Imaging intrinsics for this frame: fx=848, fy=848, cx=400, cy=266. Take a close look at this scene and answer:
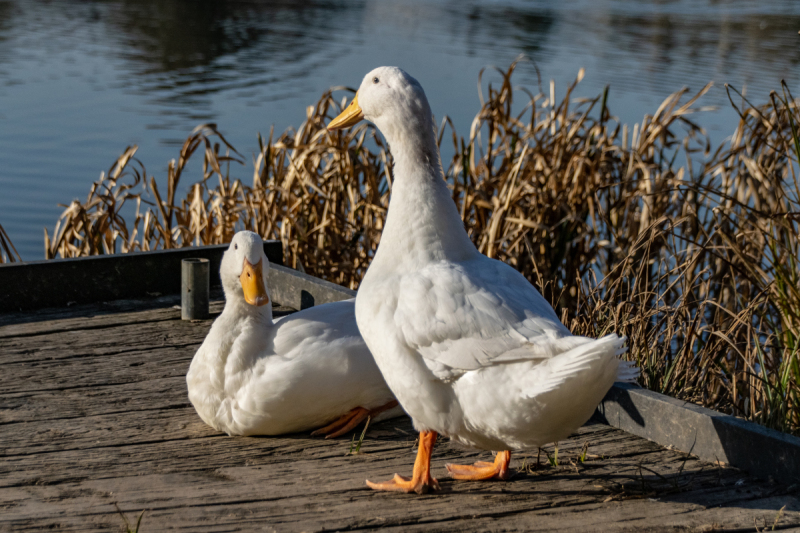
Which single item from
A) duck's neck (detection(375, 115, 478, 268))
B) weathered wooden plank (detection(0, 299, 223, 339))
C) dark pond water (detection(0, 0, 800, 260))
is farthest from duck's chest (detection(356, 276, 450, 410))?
dark pond water (detection(0, 0, 800, 260))

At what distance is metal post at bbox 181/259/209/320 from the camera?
13.8 feet

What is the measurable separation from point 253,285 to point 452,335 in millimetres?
972

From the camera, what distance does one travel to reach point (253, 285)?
3045 millimetres

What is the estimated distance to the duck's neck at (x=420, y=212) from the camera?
8.54 feet

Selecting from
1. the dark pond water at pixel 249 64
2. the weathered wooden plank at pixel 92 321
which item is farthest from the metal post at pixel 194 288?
the dark pond water at pixel 249 64

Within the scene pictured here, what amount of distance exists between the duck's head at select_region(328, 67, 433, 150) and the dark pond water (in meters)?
1.95

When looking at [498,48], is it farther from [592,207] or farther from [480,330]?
[480,330]

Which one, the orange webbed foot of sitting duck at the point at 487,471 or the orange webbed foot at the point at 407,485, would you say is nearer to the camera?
the orange webbed foot at the point at 407,485

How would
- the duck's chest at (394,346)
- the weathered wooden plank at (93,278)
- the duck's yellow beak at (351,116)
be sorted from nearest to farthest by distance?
the duck's chest at (394,346) → the duck's yellow beak at (351,116) → the weathered wooden plank at (93,278)

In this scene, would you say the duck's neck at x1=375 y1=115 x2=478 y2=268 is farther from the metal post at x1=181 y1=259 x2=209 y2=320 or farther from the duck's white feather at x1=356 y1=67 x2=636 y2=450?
the metal post at x1=181 y1=259 x2=209 y2=320

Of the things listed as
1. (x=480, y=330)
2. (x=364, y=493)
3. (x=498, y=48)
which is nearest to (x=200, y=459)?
(x=364, y=493)

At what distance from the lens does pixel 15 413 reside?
10.3 ft

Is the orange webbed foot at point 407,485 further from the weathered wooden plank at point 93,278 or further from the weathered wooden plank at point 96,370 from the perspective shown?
the weathered wooden plank at point 93,278

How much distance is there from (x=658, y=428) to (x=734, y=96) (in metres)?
11.6
